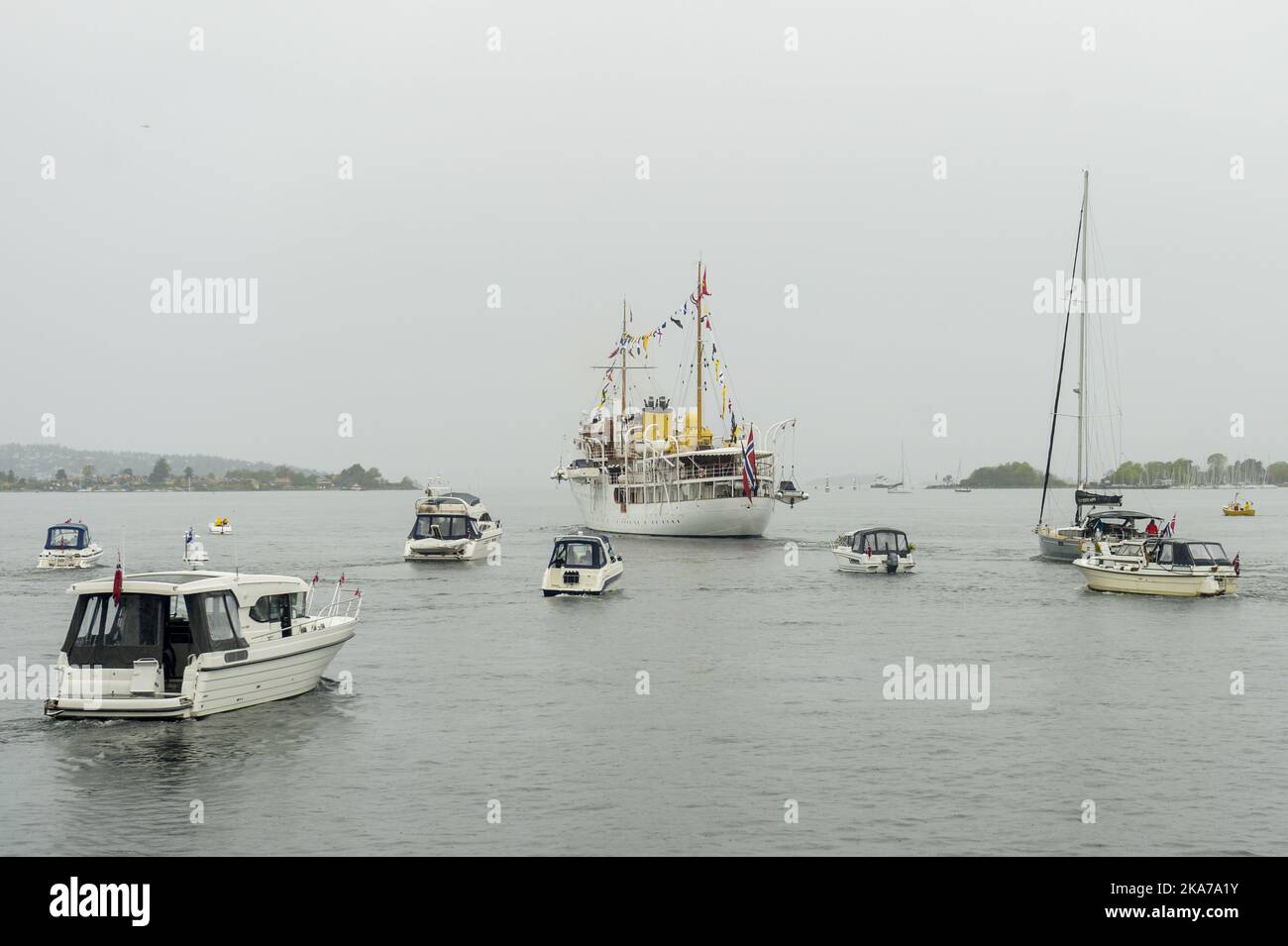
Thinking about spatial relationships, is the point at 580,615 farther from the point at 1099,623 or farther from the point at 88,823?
the point at 88,823

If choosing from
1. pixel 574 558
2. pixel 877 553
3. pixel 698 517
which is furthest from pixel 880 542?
pixel 698 517

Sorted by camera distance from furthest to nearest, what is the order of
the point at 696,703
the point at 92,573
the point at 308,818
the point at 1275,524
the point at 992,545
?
the point at 1275,524, the point at 992,545, the point at 92,573, the point at 696,703, the point at 308,818

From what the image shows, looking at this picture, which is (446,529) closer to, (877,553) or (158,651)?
(877,553)

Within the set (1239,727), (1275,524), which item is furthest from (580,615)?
(1275,524)

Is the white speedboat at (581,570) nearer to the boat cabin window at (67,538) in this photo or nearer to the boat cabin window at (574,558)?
the boat cabin window at (574,558)

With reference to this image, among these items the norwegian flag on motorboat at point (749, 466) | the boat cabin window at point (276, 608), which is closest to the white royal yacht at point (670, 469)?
the norwegian flag on motorboat at point (749, 466)

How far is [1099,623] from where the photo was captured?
165 ft

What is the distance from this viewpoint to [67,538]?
79375 mm

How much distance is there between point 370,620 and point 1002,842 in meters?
36.1

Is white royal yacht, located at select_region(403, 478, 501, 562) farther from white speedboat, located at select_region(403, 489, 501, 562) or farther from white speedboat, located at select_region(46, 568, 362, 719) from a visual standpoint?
white speedboat, located at select_region(46, 568, 362, 719)

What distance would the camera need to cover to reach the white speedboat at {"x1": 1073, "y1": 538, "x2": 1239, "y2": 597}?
57.7 m

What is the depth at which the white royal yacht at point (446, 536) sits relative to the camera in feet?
273

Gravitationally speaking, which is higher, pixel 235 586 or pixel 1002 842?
pixel 235 586

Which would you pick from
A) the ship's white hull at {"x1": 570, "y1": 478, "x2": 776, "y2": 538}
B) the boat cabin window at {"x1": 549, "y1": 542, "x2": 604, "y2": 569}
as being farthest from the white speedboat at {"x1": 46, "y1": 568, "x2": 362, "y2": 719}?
the ship's white hull at {"x1": 570, "y1": 478, "x2": 776, "y2": 538}
